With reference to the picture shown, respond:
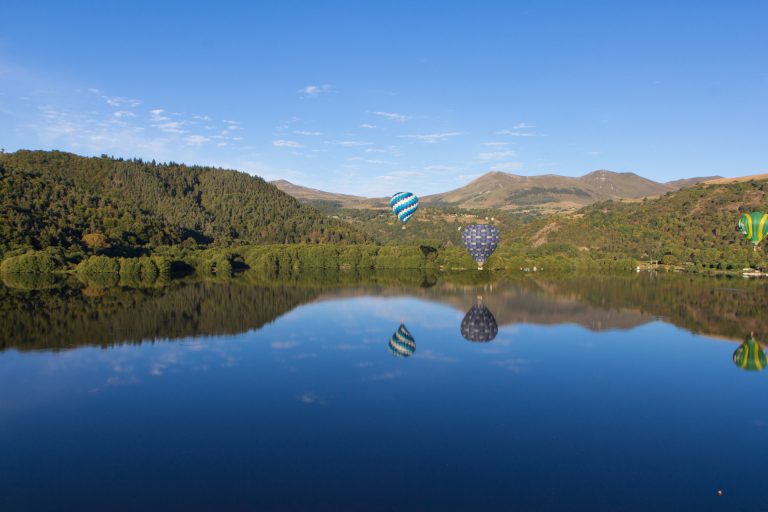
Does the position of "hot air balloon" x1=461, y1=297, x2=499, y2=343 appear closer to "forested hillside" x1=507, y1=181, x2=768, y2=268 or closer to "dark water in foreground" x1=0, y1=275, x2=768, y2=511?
"dark water in foreground" x1=0, y1=275, x2=768, y2=511

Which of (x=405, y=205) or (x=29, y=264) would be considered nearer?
(x=29, y=264)

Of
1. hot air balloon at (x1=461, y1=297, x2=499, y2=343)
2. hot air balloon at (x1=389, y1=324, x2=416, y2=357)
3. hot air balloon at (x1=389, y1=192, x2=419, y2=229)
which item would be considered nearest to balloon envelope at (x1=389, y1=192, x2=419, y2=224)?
hot air balloon at (x1=389, y1=192, x2=419, y2=229)

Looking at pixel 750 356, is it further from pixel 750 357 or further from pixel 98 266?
pixel 98 266

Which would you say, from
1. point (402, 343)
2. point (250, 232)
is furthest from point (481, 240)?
point (250, 232)

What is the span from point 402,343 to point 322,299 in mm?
22587

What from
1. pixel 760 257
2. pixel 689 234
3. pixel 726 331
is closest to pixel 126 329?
pixel 726 331

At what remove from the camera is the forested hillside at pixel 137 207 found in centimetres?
9938

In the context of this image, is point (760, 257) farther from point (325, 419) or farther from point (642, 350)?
point (325, 419)

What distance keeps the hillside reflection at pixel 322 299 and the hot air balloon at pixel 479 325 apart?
0.23ft

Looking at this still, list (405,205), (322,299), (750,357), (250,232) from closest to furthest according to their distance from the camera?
(750,357) → (322,299) → (405,205) → (250,232)

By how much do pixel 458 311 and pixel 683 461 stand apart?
31120 millimetres

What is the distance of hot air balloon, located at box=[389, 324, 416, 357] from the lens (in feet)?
103

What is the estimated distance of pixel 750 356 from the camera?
3172 cm

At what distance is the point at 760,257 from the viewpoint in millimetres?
104125
